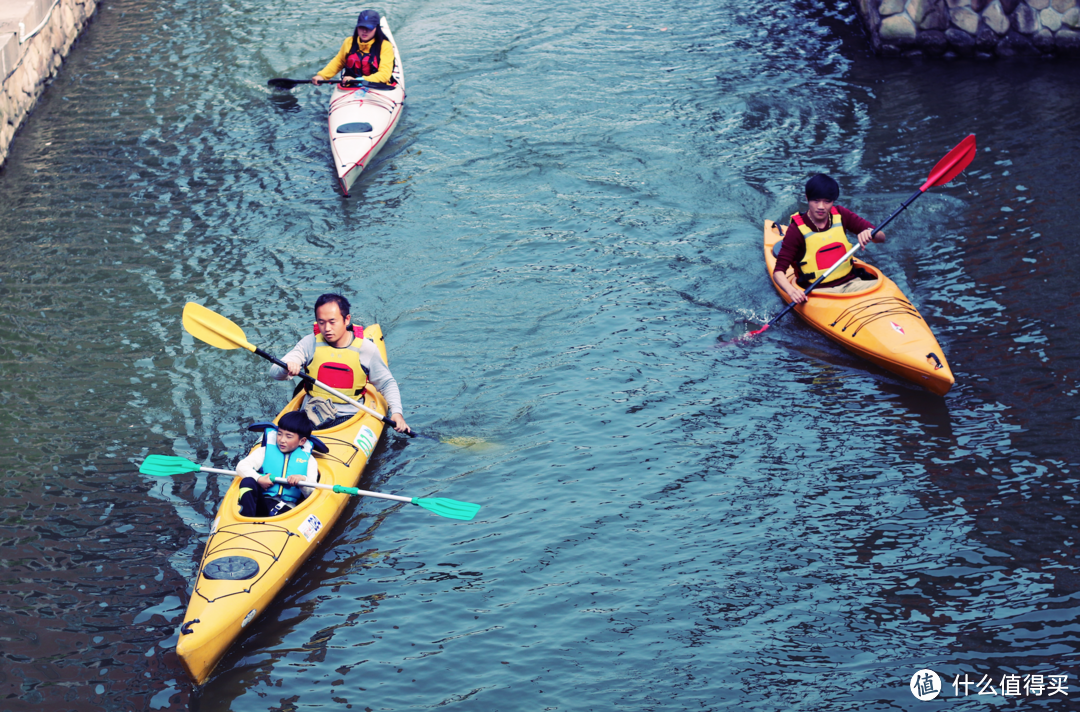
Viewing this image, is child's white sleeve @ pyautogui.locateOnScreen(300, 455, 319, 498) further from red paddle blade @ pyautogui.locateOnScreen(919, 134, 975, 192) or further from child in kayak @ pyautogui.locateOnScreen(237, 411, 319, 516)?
red paddle blade @ pyautogui.locateOnScreen(919, 134, 975, 192)

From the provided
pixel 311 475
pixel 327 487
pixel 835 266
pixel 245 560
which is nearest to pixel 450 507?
pixel 327 487

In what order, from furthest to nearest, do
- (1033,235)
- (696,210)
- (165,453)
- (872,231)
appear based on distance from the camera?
1. (696,210)
2. (1033,235)
3. (872,231)
4. (165,453)

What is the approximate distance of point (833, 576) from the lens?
18.7ft

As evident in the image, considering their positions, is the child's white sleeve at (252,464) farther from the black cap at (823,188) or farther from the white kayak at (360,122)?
the white kayak at (360,122)

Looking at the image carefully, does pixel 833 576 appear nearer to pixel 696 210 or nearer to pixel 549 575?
pixel 549 575

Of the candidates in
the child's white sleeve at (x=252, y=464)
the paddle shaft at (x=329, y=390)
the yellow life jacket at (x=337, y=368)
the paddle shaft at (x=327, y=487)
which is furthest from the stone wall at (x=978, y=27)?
the child's white sleeve at (x=252, y=464)

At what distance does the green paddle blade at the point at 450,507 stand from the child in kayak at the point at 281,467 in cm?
76

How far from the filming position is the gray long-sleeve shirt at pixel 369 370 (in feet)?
22.7

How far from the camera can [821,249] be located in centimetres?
796

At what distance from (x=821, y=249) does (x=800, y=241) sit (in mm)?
187

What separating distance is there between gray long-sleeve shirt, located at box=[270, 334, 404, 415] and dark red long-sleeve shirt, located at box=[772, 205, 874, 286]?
3490mm

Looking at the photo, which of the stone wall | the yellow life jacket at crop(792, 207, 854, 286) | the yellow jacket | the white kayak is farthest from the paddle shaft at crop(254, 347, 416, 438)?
the stone wall

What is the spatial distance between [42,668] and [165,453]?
6.45 feet

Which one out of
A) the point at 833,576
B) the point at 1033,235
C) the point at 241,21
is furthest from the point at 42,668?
the point at 241,21
